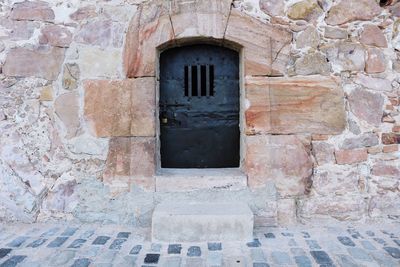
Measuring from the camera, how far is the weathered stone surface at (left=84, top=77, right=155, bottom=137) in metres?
2.73

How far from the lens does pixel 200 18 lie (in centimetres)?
267

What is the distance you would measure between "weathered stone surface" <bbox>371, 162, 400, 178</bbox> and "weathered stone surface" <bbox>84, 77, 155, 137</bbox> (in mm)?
1875

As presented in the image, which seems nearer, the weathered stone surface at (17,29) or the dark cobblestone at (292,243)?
the dark cobblestone at (292,243)

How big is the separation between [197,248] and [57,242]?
1020mm

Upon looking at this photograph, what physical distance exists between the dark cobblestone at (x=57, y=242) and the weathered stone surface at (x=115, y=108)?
2.77ft

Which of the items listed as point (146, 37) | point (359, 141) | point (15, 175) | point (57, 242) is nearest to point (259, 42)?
point (146, 37)

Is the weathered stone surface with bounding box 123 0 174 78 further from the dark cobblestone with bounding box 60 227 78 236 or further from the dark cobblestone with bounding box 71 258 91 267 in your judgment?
the dark cobblestone with bounding box 71 258 91 267

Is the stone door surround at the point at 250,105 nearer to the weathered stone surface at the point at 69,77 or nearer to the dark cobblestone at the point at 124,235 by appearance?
the weathered stone surface at the point at 69,77

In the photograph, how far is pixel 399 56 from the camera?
108 inches

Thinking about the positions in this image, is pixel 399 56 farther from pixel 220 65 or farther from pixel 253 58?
pixel 220 65

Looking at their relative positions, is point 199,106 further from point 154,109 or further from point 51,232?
point 51,232

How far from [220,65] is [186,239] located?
152 cm

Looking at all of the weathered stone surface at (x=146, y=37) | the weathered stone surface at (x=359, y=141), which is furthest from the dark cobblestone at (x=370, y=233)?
the weathered stone surface at (x=146, y=37)

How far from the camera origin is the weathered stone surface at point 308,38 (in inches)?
107
